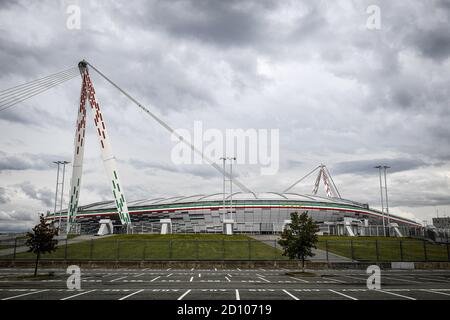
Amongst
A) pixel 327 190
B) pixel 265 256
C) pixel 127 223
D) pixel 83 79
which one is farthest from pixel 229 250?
pixel 327 190

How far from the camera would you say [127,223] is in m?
60.5

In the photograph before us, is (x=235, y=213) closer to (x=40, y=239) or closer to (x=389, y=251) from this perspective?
(x=389, y=251)

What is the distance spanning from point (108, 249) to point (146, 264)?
10295 millimetres

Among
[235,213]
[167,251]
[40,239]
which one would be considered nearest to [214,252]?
[167,251]

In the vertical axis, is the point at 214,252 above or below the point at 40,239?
below

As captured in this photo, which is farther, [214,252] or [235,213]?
[235,213]

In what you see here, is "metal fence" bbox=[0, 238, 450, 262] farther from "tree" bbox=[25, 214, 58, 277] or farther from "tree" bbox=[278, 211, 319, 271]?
"tree" bbox=[25, 214, 58, 277]

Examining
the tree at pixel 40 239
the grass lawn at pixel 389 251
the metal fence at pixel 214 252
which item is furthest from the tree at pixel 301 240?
the tree at pixel 40 239

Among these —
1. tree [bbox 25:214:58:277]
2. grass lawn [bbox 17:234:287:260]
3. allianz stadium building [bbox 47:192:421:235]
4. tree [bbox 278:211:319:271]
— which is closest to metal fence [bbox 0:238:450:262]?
grass lawn [bbox 17:234:287:260]

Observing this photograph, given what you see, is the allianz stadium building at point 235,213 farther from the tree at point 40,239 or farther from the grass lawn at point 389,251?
the tree at point 40,239

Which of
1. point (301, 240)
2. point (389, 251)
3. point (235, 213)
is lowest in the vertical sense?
point (389, 251)

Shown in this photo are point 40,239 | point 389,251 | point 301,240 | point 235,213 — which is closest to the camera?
point 40,239
